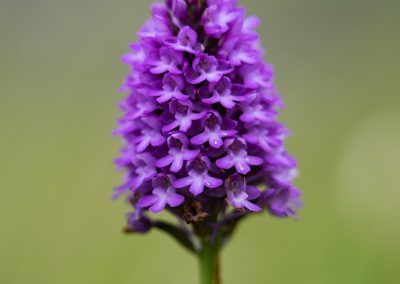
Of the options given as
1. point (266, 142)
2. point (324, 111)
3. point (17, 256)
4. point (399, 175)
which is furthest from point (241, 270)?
point (324, 111)

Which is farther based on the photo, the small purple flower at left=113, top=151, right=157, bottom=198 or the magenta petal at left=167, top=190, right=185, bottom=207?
the small purple flower at left=113, top=151, right=157, bottom=198

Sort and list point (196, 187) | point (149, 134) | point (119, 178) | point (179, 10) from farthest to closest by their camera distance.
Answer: point (119, 178) → point (179, 10) → point (149, 134) → point (196, 187)

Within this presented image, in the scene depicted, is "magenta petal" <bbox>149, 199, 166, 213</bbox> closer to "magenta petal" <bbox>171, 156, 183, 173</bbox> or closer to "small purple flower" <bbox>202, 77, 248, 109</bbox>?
"magenta petal" <bbox>171, 156, 183, 173</bbox>

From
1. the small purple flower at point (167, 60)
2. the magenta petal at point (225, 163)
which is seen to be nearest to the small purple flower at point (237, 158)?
the magenta petal at point (225, 163)

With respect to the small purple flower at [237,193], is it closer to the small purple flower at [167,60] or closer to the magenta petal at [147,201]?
the magenta petal at [147,201]

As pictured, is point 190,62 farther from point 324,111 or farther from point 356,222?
point 324,111

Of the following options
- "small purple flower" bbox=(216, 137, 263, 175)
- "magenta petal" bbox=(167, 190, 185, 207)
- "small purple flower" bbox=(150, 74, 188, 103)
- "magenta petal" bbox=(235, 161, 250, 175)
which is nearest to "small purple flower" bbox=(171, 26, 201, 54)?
"small purple flower" bbox=(150, 74, 188, 103)

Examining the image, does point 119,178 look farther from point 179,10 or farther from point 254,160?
point 254,160

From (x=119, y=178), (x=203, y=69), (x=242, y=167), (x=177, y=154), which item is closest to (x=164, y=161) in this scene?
(x=177, y=154)
